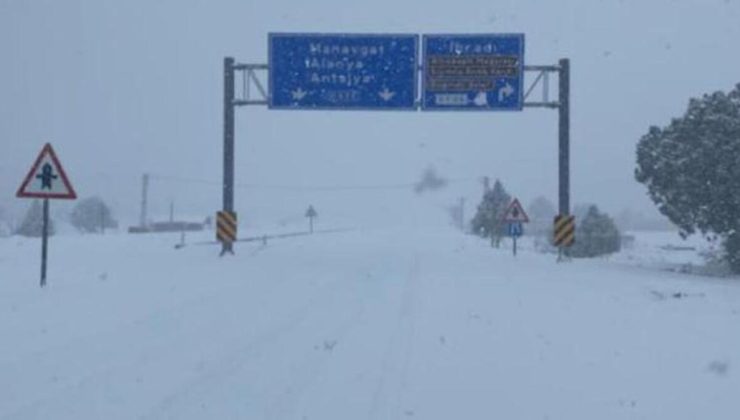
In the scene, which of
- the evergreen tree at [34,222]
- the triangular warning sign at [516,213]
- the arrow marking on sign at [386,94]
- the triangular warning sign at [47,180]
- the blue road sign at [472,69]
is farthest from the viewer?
the evergreen tree at [34,222]

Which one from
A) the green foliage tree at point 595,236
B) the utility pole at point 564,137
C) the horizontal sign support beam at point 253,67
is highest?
the horizontal sign support beam at point 253,67

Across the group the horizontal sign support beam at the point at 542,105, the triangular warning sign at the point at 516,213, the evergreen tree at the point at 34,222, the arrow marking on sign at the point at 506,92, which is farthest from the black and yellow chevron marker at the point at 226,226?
the evergreen tree at the point at 34,222

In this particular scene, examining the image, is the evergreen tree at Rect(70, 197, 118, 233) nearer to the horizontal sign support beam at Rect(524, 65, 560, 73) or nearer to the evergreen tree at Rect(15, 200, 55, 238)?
the evergreen tree at Rect(15, 200, 55, 238)

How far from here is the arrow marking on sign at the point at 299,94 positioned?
106ft

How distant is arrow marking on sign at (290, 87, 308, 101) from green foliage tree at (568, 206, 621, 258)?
40501 millimetres

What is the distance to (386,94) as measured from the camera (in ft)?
106

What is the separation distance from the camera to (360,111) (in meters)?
32.7

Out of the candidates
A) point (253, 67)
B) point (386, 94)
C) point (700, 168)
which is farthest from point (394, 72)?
point (700, 168)

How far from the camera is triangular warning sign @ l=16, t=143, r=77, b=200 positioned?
17203mm

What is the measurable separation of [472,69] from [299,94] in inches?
209

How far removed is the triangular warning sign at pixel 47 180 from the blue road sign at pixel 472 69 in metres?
16.6

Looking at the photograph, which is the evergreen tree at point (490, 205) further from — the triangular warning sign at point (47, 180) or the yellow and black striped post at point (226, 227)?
the triangular warning sign at point (47, 180)

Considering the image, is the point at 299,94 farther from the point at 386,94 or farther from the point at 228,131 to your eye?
the point at 386,94

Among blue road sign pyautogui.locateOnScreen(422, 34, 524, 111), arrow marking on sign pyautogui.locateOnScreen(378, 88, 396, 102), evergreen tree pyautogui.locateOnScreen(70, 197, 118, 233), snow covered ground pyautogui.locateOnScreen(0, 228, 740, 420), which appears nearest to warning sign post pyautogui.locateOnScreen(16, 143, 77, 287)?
snow covered ground pyautogui.locateOnScreen(0, 228, 740, 420)
